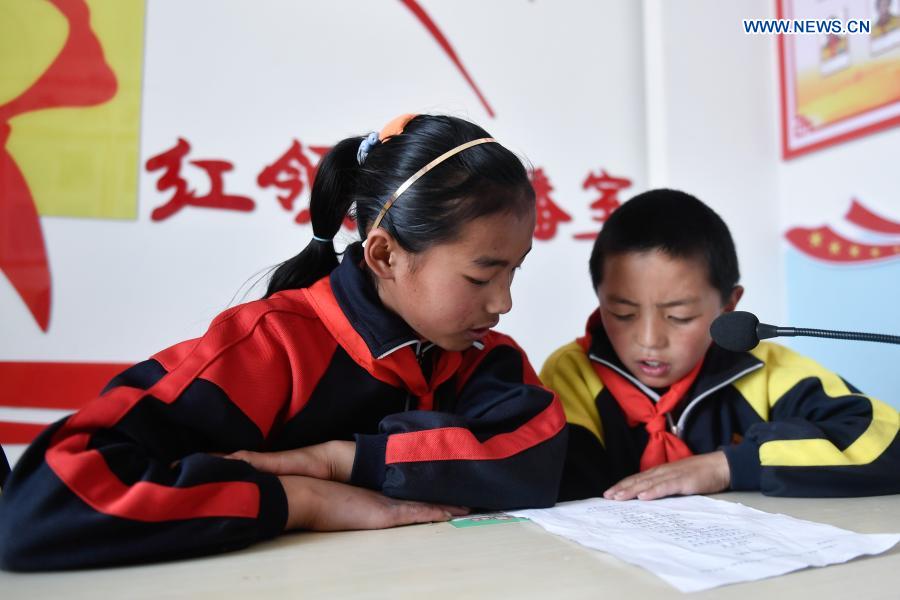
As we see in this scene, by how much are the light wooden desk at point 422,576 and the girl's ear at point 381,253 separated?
35 cm

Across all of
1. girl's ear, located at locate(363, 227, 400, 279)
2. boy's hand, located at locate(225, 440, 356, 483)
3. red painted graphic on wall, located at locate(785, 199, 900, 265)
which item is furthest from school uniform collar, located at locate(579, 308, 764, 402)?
red painted graphic on wall, located at locate(785, 199, 900, 265)

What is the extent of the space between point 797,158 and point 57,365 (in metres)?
1.90

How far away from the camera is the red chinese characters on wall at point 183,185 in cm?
159

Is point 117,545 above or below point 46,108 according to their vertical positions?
below

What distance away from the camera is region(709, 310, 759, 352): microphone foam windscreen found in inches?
29.3

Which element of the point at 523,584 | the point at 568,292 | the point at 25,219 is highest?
the point at 25,219

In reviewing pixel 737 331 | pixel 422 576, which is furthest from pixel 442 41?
pixel 422 576

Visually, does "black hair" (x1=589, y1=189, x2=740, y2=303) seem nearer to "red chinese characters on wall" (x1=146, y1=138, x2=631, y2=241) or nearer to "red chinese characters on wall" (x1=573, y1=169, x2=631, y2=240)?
"red chinese characters on wall" (x1=146, y1=138, x2=631, y2=241)

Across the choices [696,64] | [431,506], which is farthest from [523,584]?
[696,64]

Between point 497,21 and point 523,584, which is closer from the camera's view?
point 523,584

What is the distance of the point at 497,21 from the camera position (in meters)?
1.88

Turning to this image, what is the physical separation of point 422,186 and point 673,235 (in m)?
0.44

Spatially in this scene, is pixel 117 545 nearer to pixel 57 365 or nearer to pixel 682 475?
pixel 682 475

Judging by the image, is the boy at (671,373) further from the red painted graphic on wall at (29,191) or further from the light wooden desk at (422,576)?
the red painted graphic on wall at (29,191)
